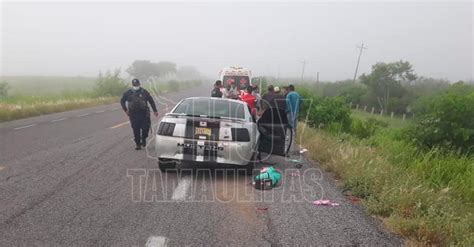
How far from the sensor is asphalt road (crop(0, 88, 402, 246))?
16.3 feet

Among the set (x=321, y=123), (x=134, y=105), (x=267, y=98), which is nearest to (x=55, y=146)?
(x=134, y=105)

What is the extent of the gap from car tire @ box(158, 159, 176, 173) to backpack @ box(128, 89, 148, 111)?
2901mm

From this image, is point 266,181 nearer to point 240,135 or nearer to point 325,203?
point 240,135

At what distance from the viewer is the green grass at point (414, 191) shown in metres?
5.25

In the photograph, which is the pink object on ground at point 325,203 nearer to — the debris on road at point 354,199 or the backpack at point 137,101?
the debris on road at point 354,199

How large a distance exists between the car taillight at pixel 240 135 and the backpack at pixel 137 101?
3.66m

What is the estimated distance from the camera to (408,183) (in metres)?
7.17

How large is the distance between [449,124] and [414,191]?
9793 millimetres

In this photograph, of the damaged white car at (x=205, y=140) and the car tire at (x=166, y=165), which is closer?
the damaged white car at (x=205, y=140)

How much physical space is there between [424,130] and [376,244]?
11718mm

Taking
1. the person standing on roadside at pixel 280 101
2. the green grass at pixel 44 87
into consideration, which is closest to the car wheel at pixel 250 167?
the person standing on roadside at pixel 280 101

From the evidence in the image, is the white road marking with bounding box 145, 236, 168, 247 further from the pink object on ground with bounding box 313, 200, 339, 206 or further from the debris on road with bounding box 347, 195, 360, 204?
the debris on road with bounding box 347, 195, 360, 204

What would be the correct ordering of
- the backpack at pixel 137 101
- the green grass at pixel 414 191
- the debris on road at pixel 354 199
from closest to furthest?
the green grass at pixel 414 191 → the debris on road at pixel 354 199 → the backpack at pixel 137 101

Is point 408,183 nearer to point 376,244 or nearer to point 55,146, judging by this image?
point 376,244
